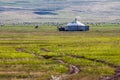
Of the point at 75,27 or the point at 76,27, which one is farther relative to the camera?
the point at 75,27

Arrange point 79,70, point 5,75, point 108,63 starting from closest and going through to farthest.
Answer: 1. point 5,75
2. point 79,70
3. point 108,63

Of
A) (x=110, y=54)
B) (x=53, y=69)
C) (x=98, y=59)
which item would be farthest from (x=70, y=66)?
(x=110, y=54)

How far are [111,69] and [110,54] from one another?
13.1 meters

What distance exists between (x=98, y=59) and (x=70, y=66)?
21.1 feet

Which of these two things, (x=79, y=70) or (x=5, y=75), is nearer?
(x=5, y=75)

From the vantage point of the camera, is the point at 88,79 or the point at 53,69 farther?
the point at 53,69

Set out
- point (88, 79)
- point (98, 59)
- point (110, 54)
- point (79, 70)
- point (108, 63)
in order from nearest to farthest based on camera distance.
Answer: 1. point (88, 79)
2. point (79, 70)
3. point (108, 63)
4. point (98, 59)
5. point (110, 54)

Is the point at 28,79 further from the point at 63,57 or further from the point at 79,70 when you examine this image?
the point at 63,57

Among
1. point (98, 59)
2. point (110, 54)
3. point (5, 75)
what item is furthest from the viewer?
point (110, 54)

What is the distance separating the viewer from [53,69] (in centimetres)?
4456

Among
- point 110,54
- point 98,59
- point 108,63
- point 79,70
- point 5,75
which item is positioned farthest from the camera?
point 110,54

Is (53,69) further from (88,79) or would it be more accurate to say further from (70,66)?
(88,79)

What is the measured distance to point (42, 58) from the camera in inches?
2162

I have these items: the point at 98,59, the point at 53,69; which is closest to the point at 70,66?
the point at 53,69
